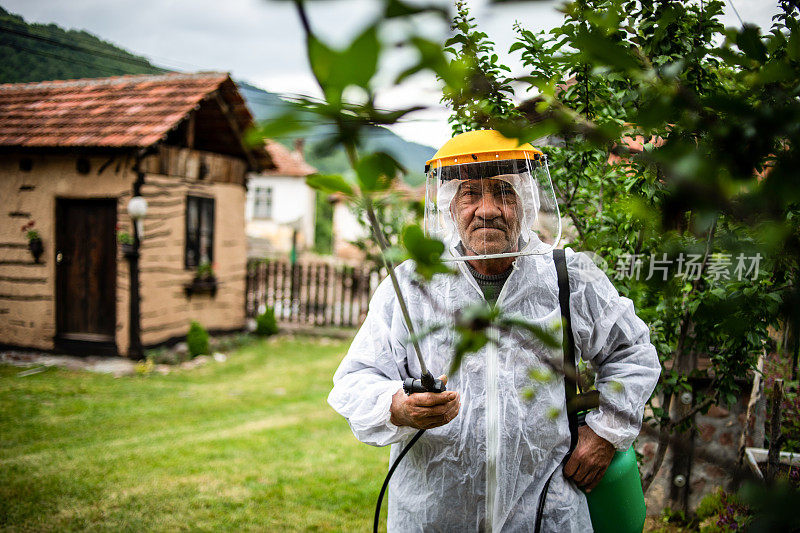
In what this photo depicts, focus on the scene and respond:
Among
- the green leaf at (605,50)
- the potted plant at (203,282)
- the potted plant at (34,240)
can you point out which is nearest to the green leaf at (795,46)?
the green leaf at (605,50)

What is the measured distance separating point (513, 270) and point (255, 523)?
2.76 metres

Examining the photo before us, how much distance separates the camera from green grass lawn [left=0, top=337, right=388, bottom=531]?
3621 millimetres

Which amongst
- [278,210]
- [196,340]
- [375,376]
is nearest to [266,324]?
[196,340]

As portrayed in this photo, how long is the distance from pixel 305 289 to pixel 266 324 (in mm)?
A: 1388

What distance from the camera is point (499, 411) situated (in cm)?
168

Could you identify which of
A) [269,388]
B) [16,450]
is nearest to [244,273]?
[269,388]

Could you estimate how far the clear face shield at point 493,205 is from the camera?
1762 millimetres

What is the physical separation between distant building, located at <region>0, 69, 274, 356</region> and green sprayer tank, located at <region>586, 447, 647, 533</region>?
6.89 metres

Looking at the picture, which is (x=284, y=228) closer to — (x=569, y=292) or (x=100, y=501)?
(x=100, y=501)

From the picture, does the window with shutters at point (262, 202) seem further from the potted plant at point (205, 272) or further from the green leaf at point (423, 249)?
the green leaf at point (423, 249)

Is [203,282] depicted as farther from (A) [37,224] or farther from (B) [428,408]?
(B) [428,408]

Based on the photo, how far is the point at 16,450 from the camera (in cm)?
460

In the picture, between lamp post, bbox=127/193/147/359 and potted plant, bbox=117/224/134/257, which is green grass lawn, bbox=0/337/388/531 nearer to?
lamp post, bbox=127/193/147/359

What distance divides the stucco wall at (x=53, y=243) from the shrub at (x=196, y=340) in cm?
40
